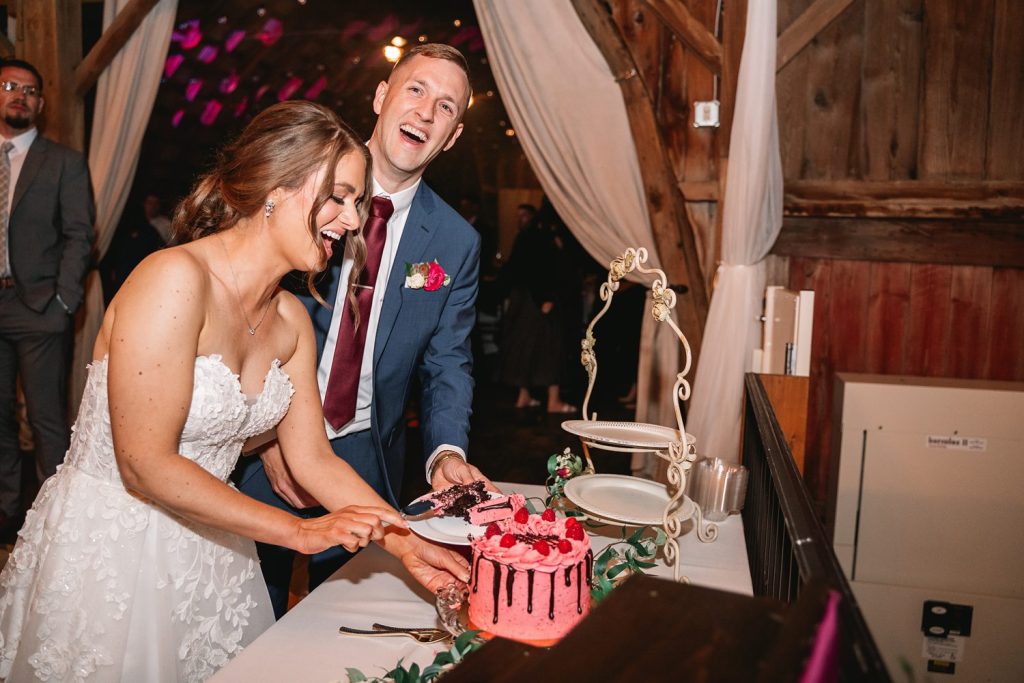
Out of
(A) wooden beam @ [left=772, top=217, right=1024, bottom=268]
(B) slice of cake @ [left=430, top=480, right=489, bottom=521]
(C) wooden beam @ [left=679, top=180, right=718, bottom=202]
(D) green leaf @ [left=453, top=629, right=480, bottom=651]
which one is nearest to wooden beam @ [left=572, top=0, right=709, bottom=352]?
(C) wooden beam @ [left=679, top=180, right=718, bottom=202]

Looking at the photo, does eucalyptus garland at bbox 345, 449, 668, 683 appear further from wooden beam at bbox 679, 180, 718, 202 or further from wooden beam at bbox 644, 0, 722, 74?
wooden beam at bbox 644, 0, 722, 74

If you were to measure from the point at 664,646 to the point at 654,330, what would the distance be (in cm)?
399

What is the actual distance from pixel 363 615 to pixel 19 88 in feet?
11.3

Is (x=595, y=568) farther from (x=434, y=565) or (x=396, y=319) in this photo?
(x=396, y=319)

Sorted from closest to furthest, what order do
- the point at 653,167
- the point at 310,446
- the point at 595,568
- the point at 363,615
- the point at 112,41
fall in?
the point at 363,615 → the point at 595,568 → the point at 310,446 → the point at 653,167 → the point at 112,41

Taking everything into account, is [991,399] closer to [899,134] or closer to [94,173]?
[899,134]

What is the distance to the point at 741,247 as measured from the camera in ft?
12.6

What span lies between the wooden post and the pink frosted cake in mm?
4658

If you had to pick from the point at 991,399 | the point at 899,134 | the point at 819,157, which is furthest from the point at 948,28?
the point at 991,399

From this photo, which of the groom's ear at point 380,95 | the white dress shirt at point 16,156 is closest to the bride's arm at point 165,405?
the groom's ear at point 380,95

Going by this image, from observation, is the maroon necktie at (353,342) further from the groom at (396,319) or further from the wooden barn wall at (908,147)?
the wooden barn wall at (908,147)

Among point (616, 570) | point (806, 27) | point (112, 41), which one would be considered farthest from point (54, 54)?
point (616, 570)

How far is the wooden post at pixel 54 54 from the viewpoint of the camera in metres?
4.84

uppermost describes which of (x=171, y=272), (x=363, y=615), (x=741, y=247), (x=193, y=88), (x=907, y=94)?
(x=193, y=88)
